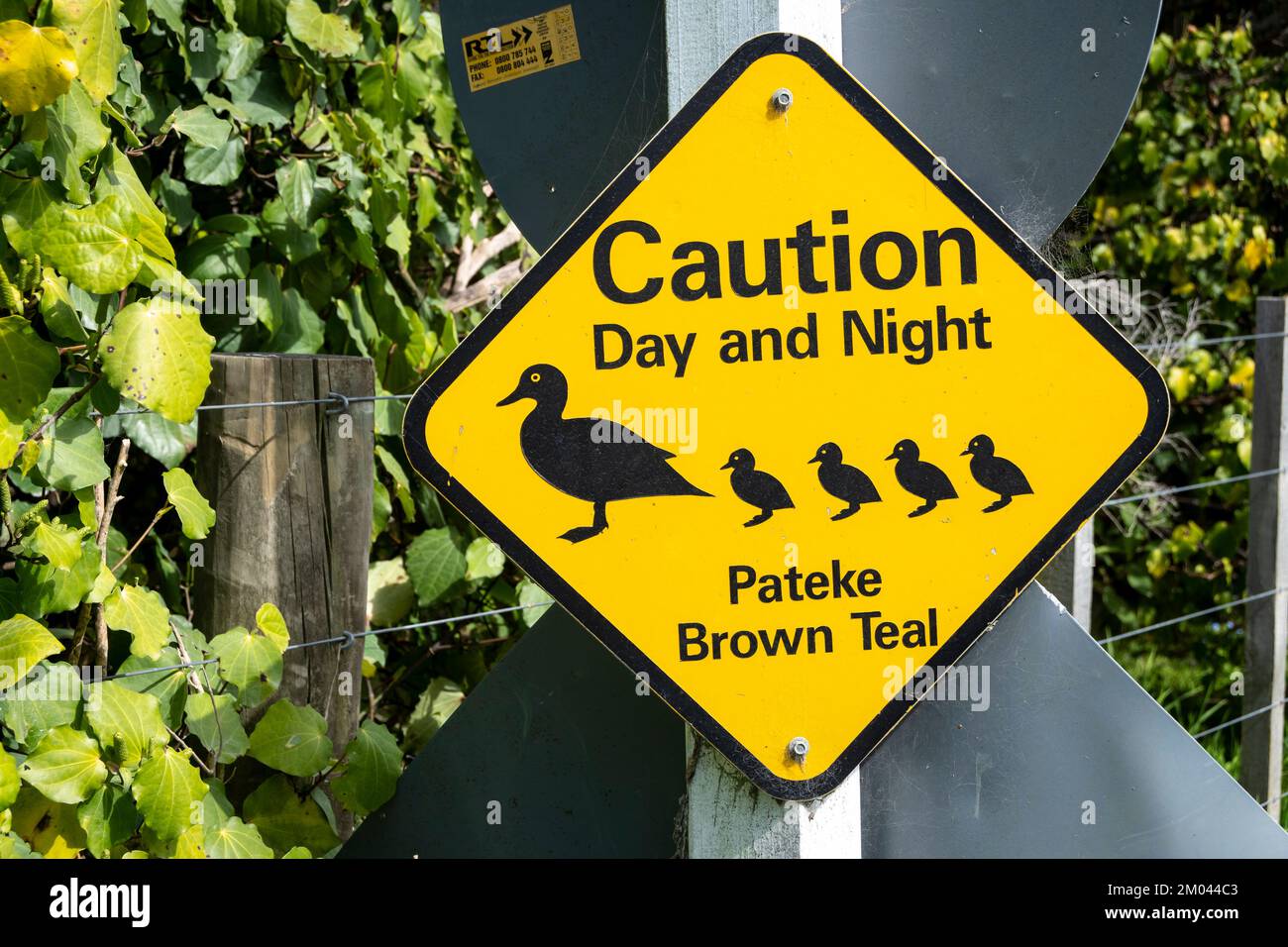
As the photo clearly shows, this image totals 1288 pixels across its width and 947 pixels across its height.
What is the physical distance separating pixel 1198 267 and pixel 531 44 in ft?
11.9

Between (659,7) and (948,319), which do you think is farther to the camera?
(659,7)

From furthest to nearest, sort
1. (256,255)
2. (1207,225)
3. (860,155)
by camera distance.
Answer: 1. (1207,225)
2. (256,255)
3. (860,155)

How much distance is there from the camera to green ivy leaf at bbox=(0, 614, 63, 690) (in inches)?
55.9

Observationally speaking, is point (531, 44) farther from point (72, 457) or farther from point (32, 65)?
point (72, 457)

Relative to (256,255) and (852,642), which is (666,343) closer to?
(852,642)

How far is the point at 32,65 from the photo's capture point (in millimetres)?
1358

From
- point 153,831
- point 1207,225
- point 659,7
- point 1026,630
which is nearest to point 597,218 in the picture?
point 659,7

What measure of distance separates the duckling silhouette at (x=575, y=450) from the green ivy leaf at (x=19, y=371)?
577 mm

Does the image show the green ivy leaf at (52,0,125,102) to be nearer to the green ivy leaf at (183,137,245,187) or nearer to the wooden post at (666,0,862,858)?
the green ivy leaf at (183,137,245,187)

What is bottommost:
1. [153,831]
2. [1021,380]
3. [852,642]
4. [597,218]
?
[153,831]

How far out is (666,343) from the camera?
4.52 ft

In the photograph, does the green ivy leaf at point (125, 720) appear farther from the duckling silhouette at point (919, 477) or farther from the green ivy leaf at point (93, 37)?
the duckling silhouette at point (919, 477)

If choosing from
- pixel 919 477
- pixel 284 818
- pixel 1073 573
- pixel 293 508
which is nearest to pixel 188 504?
pixel 293 508

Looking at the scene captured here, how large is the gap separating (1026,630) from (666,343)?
0.57 m
